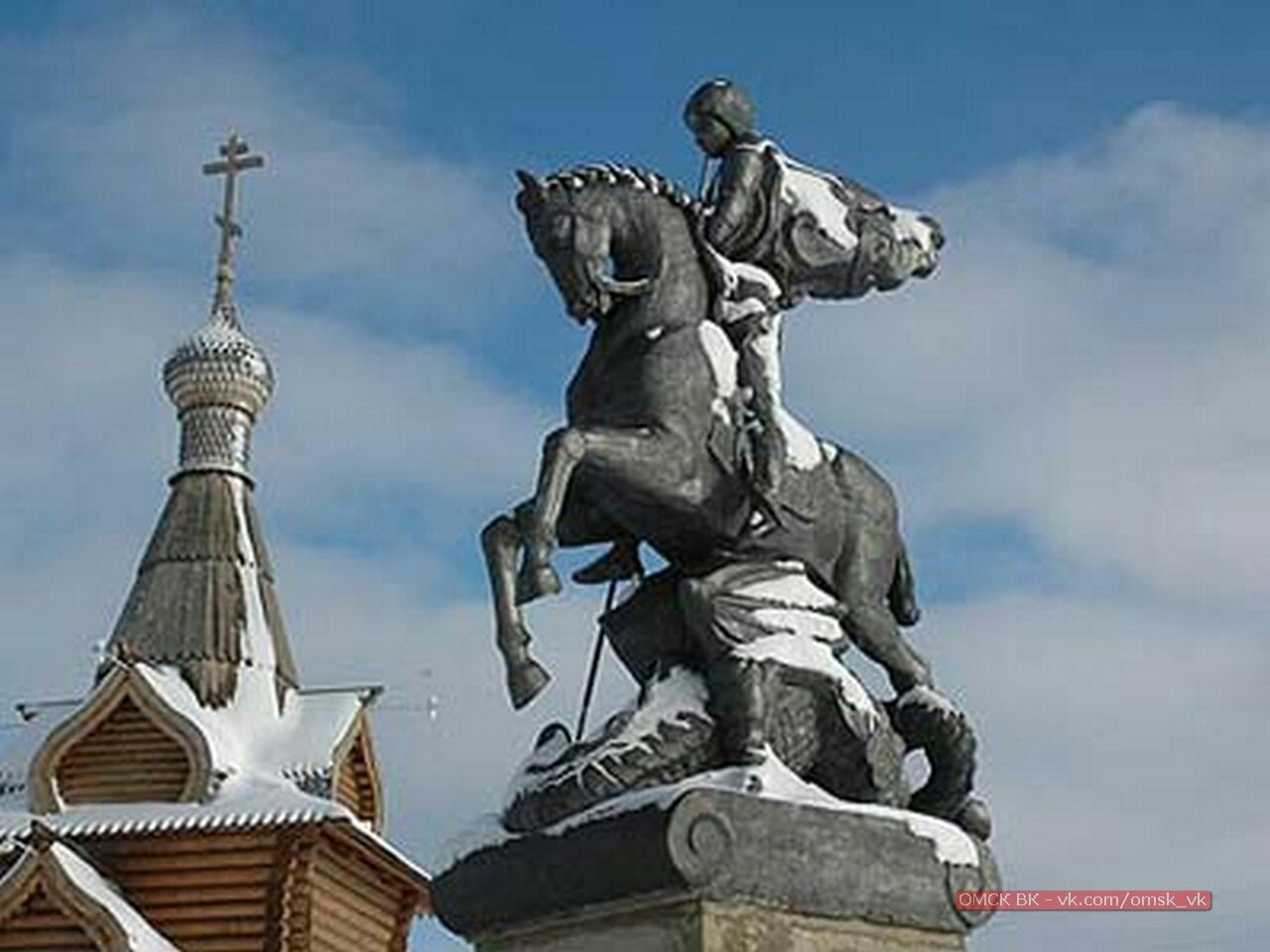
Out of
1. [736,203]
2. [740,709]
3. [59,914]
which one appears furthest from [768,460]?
[59,914]

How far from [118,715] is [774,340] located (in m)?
20.8

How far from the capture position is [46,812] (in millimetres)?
23875

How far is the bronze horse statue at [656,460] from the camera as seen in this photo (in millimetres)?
4703

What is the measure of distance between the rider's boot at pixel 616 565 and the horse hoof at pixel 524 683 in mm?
553

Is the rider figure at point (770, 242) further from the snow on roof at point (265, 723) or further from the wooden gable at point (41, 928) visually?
the snow on roof at point (265, 723)

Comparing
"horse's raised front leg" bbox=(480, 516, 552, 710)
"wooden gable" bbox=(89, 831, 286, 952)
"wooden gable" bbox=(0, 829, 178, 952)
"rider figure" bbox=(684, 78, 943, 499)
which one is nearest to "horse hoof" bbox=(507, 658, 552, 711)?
"horse's raised front leg" bbox=(480, 516, 552, 710)

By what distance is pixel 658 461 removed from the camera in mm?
4770

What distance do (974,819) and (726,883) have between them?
0.91 m

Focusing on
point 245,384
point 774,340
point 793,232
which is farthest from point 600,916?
point 245,384

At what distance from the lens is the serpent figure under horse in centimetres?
471

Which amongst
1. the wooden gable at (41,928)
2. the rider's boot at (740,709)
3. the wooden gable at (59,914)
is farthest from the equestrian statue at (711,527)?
the wooden gable at (41,928)

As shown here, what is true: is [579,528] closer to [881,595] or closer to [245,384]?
[881,595]

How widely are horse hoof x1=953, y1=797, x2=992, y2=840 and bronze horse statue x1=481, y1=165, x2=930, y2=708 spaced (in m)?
0.34

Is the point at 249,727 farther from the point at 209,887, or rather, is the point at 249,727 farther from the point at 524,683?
the point at 524,683
